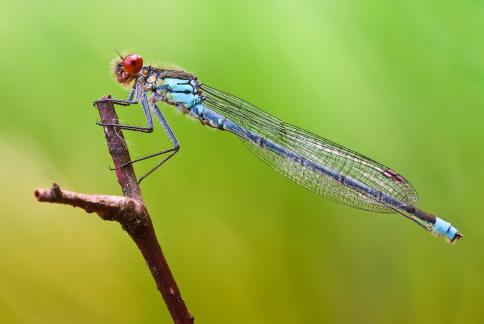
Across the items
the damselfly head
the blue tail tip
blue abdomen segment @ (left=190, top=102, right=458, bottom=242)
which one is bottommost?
the blue tail tip

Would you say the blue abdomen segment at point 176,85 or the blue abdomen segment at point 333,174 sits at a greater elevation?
the blue abdomen segment at point 176,85

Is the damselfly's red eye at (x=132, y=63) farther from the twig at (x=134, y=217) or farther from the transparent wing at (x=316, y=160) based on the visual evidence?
the twig at (x=134, y=217)

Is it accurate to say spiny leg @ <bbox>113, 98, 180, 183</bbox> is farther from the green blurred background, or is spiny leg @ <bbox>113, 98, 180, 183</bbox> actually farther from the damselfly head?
the damselfly head

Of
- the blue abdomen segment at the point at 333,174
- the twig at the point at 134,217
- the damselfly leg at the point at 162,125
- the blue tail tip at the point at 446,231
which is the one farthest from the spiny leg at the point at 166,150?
the blue tail tip at the point at 446,231

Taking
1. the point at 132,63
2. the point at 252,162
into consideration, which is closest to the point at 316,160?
the point at 252,162

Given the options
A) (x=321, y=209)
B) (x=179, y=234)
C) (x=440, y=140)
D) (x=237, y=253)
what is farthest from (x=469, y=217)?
(x=179, y=234)

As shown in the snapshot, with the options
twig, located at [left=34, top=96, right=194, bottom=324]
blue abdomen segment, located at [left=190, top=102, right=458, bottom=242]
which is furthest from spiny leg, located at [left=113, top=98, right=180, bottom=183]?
twig, located at [left=34, top=96, right=194, bottom=324]
